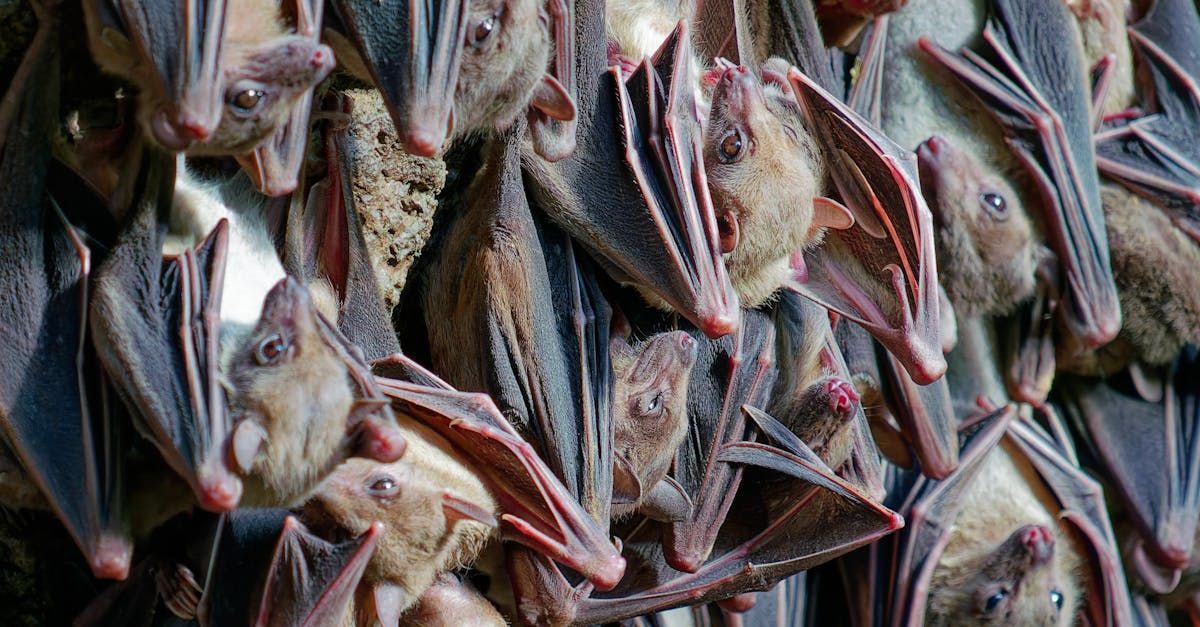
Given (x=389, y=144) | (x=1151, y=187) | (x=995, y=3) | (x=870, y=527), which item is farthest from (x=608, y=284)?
(x=1151, y=187)

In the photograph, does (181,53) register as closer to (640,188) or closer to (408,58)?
(408,58)

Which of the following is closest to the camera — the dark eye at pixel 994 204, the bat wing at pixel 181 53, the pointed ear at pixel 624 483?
the bat wing at pixel 181 53

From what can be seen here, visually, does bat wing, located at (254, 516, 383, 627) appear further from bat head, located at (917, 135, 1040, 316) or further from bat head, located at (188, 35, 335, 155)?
bat head, located at (917, 135, 1040, 316)

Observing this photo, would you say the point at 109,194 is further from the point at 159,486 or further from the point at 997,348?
the point at 997,348

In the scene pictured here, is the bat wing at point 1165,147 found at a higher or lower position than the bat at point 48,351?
lower

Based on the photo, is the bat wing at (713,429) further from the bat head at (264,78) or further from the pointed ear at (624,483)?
the bat head at (264,78)

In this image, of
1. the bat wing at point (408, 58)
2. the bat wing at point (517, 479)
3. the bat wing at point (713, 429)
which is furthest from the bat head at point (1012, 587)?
the bat wing at point (408, 58)
